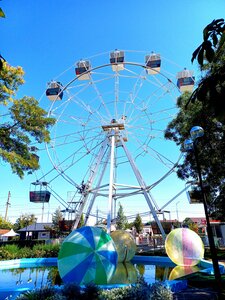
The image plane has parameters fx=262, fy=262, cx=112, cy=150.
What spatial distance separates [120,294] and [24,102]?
32.9 feet

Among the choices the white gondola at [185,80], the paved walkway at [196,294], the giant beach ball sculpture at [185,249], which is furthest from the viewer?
the white gondola at [185,80]

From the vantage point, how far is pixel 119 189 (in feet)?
72.8

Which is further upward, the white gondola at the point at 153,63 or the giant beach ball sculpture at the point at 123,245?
the white gondola at the point at 153,63

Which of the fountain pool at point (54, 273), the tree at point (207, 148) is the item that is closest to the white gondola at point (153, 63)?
the tree at point (207, 148)

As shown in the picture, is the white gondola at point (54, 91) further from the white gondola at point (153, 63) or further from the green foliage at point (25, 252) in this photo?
the green foliage at point (25, 252)

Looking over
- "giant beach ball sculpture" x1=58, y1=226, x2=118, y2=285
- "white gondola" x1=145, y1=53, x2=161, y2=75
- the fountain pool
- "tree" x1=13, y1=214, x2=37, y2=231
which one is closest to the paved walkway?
the fountain pool

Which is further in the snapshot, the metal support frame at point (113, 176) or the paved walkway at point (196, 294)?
the metal support frame at point (113, 176)

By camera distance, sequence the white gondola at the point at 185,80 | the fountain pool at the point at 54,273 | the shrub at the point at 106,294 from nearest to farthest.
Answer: the shrub at the point at 106,294 < the fountain pool at the point at 54,273 < the white gondola at the point at 185,80

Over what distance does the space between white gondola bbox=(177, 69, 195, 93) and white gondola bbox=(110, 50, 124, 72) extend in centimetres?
478

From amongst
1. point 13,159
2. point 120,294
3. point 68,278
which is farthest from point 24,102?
point 120,294

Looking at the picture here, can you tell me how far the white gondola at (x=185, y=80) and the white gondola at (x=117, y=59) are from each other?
15.7ft

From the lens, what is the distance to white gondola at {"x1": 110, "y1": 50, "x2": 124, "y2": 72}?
21.4 m

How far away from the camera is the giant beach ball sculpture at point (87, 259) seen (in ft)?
21.8

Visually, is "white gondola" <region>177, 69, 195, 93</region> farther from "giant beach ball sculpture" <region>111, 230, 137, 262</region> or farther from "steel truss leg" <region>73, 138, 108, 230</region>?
"giant beach ball sculpture" <region>111, 230, 137, 262</region>
